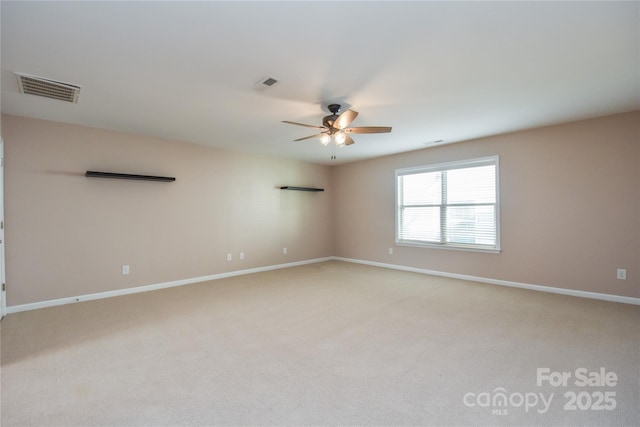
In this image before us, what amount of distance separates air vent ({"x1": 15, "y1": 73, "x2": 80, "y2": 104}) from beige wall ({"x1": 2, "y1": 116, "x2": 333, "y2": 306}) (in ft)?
3.54

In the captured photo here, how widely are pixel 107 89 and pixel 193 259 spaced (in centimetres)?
287

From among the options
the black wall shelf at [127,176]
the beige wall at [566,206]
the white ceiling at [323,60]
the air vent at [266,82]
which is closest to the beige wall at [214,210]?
the beige wall at [566,206]

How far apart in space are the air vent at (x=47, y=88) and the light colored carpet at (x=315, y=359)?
237 cm

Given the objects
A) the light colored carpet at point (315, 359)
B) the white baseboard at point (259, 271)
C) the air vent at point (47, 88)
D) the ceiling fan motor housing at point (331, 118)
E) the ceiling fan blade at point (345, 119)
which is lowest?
the light colored carpet at point (315, 359)

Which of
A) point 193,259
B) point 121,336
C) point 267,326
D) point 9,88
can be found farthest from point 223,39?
point 193,259

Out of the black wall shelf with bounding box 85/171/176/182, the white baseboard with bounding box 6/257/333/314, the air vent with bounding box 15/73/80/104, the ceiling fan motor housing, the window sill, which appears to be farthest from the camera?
the window sill

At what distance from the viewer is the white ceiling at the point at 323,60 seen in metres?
1.75

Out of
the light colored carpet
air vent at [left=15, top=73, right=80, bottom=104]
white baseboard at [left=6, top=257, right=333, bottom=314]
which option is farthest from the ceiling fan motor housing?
white baseboard at [left=6, top=257, right=333, bottom=314]

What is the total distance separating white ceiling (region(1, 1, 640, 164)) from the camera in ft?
5.75

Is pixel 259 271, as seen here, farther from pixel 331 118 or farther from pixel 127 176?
pixel 331 118

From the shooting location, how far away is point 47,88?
270cm

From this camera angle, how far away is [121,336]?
2701 mm

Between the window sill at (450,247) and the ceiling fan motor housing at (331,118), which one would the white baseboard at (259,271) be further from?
the ceiling fan motor housing at (331,118)

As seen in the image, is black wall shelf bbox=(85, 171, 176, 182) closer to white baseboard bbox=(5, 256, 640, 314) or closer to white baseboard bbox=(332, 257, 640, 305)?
white baseboard bbox=(5, 256, 640, 314)
